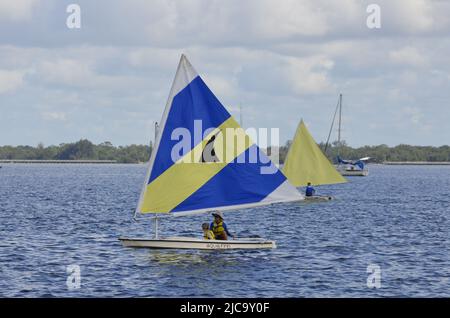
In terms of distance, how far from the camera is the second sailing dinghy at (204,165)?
1545 inches

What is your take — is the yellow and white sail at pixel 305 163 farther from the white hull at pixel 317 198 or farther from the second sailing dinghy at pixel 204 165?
the second sailing dinghy at pixel 204 165

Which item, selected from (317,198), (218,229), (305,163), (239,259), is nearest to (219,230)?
(218,229)

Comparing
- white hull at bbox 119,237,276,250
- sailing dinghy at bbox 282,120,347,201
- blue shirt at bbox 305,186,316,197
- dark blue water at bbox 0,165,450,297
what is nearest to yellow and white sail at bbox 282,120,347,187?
sailing dinghy at bbox 282,120,347,201

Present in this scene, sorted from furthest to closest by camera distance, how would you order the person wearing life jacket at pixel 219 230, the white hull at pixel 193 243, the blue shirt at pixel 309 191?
the blue shirt at pixel 309 191, the person wearing life jacket at pixel 219 230, the white hull at pixel 193 243

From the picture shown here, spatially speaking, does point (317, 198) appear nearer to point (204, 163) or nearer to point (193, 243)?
point (204, 163)

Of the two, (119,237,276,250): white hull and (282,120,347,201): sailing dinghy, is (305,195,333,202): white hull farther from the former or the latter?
(119,237,276,250): white hull

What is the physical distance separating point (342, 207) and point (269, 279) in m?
49.7

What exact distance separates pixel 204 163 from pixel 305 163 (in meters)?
44.8

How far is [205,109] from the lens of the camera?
39594 mm

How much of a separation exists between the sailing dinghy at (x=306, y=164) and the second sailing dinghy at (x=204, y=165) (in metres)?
42.7

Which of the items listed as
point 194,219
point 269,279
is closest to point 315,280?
point 269,279

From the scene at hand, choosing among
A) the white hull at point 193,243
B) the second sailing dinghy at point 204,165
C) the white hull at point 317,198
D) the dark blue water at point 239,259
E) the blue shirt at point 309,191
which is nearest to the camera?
the dark blue water at point 239,259

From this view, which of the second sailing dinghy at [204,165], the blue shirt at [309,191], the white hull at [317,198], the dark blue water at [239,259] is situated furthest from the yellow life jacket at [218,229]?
the white hull at [317,198]
